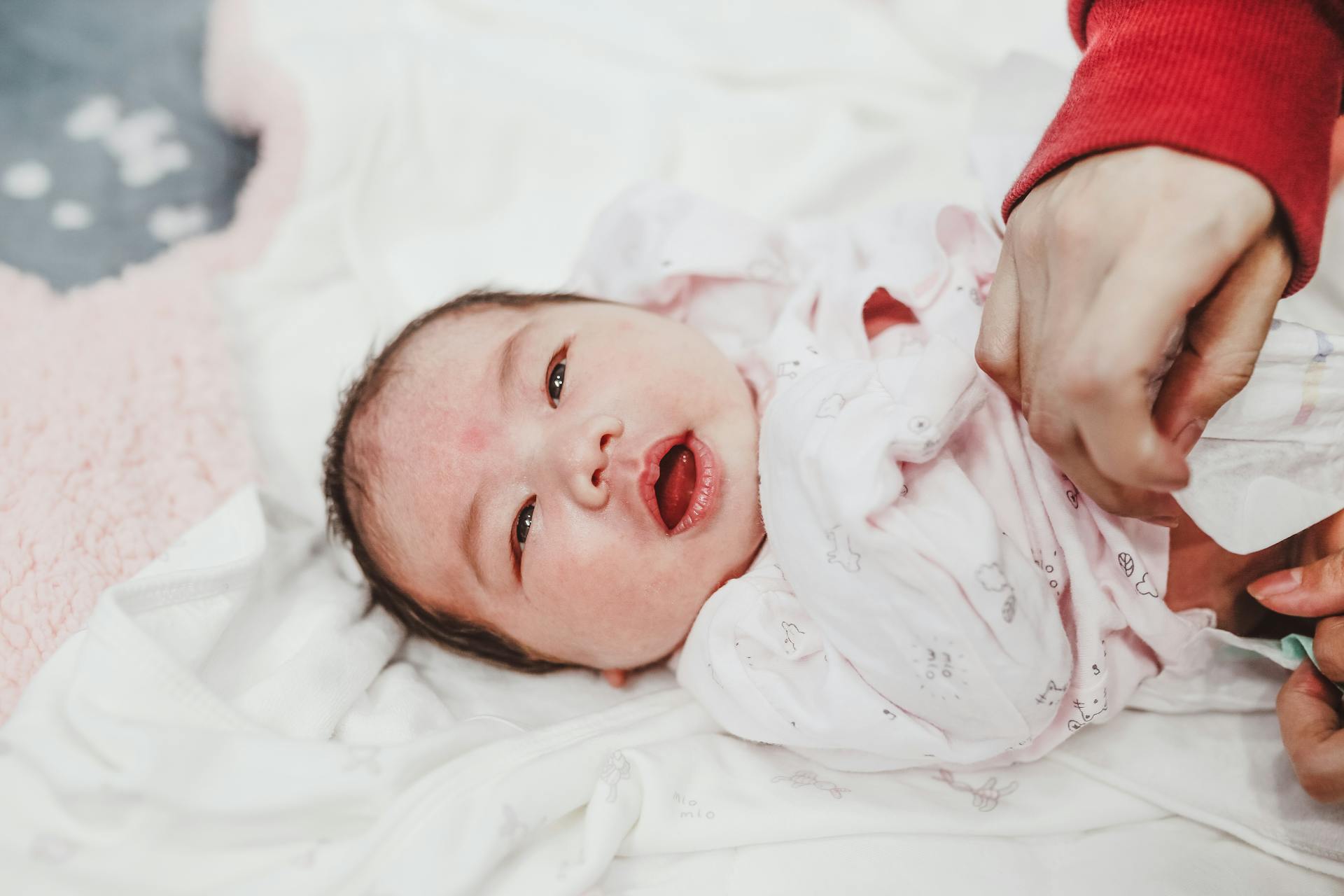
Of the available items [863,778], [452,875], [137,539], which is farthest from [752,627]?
[137,539]

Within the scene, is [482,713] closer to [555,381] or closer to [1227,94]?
[555,381]

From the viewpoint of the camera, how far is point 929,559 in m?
0.91

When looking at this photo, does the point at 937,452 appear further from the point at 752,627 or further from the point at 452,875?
the point at 452,875

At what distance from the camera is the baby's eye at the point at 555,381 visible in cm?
115

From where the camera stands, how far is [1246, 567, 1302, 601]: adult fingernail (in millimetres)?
954

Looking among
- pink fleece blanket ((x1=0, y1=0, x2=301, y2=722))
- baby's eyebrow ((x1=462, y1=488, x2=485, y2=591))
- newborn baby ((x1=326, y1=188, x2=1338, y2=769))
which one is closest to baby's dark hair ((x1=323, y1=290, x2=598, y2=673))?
newborn baby ((x1=326, y1=188, x2=1338, y2=769))

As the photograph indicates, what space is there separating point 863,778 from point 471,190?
1.17 m

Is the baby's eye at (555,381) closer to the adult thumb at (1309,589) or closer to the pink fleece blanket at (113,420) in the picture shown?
the pink fleece blanket at (113,420)

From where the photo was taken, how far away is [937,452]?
94 cm

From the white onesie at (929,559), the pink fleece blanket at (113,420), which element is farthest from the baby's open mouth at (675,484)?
the pink fleece blanket at (113,420)

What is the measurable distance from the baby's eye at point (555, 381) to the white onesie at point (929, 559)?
0.82 ft

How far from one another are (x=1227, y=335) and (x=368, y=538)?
954mm

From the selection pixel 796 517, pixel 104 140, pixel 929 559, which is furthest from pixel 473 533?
pixel 104 140

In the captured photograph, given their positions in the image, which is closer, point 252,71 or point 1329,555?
point 1329,555
